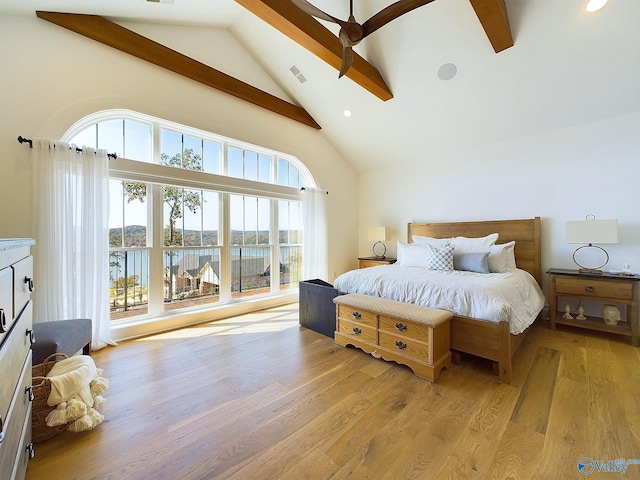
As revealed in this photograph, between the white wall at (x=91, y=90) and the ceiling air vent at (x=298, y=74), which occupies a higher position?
the ceiling air vent at (x=298, y=74)

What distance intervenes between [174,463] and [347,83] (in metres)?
4.24

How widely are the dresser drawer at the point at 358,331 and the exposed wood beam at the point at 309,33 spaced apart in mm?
2864

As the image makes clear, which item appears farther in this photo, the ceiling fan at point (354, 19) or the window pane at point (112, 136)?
the window pane at point (112, 136)

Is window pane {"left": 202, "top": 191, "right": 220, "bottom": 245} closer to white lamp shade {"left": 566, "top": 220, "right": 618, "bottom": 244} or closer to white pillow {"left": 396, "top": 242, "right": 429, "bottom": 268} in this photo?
white pillow {"left": 396, "top": 242, "right": 429, "bottom": 268}

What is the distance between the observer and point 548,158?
341cm

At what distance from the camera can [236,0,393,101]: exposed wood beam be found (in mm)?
2365

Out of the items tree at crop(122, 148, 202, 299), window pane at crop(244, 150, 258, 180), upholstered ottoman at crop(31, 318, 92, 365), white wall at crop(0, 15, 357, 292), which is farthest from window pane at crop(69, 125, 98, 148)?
upholstered ottoman at crop(31, 318, 92, 365)

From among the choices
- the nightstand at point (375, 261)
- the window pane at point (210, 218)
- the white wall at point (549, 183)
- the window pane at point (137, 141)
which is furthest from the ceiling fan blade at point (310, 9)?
the nightstand at point (375, 261)

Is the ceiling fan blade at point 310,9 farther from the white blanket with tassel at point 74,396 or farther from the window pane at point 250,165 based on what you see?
the white blanket with tassel at point 74,396

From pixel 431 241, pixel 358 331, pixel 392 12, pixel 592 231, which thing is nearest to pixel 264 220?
pixel 358 331

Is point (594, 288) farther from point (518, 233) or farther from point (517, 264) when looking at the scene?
point (518, 233)

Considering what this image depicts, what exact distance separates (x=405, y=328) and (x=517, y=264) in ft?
8.27

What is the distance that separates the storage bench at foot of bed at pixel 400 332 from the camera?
203cm

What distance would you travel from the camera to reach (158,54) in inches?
117
